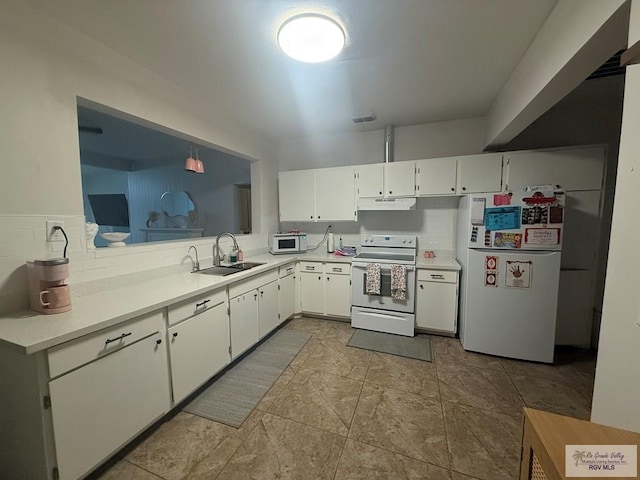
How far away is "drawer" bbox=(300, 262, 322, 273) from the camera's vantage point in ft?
11.4

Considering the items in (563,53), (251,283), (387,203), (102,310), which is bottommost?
(251,283)

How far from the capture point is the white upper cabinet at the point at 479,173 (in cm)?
282

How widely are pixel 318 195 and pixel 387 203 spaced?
0.97 meters

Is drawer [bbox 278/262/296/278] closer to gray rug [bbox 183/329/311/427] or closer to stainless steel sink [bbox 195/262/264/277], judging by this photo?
stainless steel sink [bbox 195/262/264/277]

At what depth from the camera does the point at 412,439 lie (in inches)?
65.2

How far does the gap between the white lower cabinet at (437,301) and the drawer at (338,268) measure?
2.84 feet

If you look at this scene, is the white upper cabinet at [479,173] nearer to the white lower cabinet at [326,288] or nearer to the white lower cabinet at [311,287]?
the white lower cabinet at [326,288]

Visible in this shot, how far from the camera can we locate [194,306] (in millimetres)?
1938

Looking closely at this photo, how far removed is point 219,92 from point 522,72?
2580 mm

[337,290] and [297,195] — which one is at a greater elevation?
[297,195]

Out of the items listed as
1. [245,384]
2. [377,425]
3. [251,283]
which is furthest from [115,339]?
[377,425]

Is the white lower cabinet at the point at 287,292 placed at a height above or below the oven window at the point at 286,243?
below

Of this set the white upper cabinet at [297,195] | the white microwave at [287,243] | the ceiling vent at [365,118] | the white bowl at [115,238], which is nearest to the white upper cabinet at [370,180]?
the ceiling vent at [365,118]

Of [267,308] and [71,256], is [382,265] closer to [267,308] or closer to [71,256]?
[267,308]
